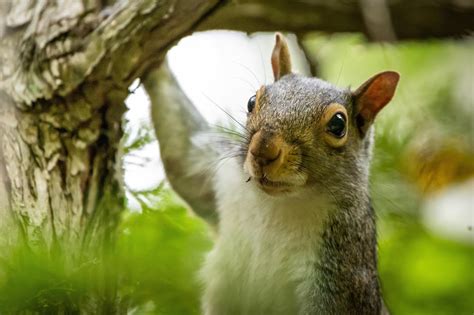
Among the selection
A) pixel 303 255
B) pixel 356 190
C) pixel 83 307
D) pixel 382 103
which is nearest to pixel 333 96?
pixel 382 103

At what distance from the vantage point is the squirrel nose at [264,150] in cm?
240

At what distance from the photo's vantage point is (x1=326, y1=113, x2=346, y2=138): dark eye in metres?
2.64

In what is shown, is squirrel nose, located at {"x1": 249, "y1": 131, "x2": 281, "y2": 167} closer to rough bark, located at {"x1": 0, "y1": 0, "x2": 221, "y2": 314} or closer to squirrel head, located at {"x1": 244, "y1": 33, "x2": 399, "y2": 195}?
squirrel head, located at {"x1": 244, "y1": 33, "x2": 399, "y2": 195}

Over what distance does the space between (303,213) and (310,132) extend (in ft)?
1.24

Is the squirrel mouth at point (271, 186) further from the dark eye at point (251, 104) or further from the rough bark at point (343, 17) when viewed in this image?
the rough bark at point (343, 17)

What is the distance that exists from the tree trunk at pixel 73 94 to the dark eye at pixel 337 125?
37cm

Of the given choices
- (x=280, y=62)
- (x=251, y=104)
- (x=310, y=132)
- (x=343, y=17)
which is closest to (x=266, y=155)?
(x=310, y=132)

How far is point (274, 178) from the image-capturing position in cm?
244

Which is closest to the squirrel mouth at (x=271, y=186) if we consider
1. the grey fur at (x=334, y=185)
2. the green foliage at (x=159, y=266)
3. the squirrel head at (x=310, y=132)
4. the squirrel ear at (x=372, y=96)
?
the squirrel head at (x=310, y=132)

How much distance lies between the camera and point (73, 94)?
2412 mm

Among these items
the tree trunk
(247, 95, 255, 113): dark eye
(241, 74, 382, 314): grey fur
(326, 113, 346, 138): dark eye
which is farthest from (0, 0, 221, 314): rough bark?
(326, 113, 346, 138): dark eye

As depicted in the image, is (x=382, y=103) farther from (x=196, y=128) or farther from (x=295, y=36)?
(x=196, y=128)

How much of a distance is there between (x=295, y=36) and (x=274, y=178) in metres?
0.98

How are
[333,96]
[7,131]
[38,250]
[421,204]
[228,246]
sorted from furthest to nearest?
[228,246]
[333,96]
[421,204]
[7,131]
[38,250]
